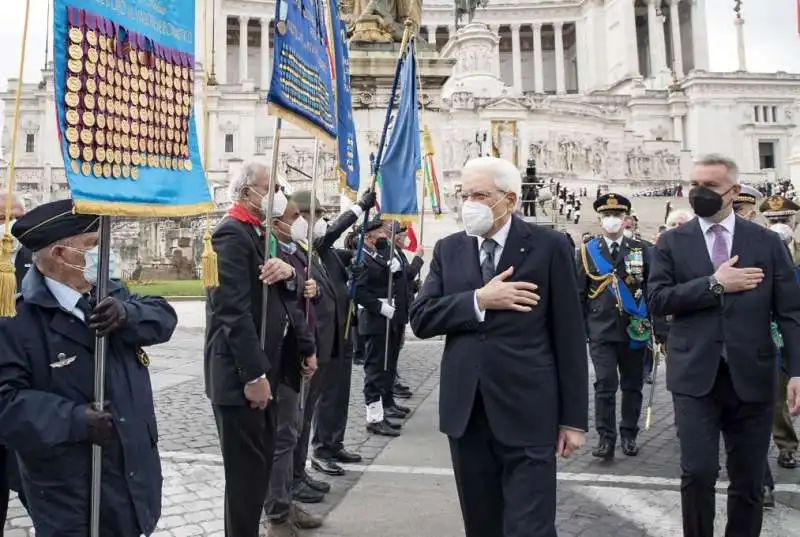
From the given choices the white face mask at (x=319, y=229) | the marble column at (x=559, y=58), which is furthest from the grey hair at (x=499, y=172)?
the marble column at (x=559, y=58)

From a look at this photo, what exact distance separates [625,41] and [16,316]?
77.9 m

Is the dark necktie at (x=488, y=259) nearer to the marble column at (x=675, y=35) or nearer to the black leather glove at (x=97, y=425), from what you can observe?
the black leather glove at (x=97, y=425)

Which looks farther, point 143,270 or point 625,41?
point 625,41

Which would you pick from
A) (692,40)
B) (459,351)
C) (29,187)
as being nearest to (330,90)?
(459,351)

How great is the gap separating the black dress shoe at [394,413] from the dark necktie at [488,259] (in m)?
4.39

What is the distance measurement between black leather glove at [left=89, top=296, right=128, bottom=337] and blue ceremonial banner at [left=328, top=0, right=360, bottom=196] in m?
3.41

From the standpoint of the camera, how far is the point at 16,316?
2.63m

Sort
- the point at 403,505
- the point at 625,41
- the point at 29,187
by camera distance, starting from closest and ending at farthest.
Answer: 1. the point at 403,505
2. the point at 29,187
3. the point at 625,41

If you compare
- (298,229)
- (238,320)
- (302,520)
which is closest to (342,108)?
(298,229)

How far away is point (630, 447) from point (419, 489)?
2.19 m

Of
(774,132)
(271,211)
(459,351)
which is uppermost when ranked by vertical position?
(774,132)

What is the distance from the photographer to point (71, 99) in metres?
2.58

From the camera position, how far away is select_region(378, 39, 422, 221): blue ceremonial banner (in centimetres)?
714

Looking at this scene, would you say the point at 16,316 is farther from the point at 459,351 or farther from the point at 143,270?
the point at 143,270
